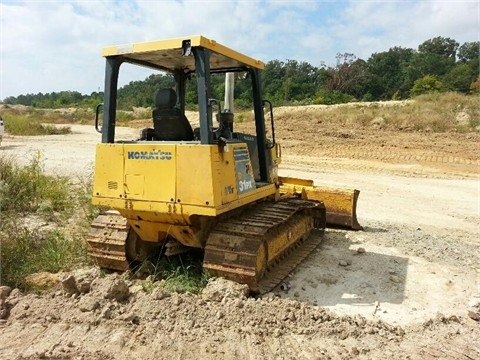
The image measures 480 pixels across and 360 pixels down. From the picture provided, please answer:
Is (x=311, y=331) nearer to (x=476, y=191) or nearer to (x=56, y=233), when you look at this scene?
(x=56, y=233)

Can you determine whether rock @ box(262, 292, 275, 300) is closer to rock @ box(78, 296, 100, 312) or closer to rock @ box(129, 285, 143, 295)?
rock @ box(129, 285, 143, 295)

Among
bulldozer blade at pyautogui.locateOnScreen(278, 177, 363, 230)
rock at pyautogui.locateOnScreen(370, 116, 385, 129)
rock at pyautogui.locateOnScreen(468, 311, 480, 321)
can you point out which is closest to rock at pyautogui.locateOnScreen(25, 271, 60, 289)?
bulldozer blade at pyautogui.locateOnScreen(278, 177, 363, 230)

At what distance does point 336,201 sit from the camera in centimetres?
766

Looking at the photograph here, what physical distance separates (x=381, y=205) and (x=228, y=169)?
5.89 m

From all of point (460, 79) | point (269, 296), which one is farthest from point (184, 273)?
point (460, 79)

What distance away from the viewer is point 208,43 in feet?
15.1

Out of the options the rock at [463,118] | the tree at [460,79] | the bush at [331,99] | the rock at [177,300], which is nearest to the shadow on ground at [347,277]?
the rock at [177,300]

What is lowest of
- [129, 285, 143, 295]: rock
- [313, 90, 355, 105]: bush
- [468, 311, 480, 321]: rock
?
[468, 311, 480, 321]: rock

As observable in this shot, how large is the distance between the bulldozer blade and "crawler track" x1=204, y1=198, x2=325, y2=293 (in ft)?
4.10

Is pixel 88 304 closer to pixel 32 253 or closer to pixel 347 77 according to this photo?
pixel 32 253

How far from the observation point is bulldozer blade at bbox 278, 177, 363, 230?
7.59 m

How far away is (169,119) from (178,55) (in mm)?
700

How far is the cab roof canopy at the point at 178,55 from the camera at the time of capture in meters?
4.59

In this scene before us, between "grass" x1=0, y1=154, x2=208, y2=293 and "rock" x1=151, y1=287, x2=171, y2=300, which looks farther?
"grass" x1=0, y1=154, x2=208, y2=293
